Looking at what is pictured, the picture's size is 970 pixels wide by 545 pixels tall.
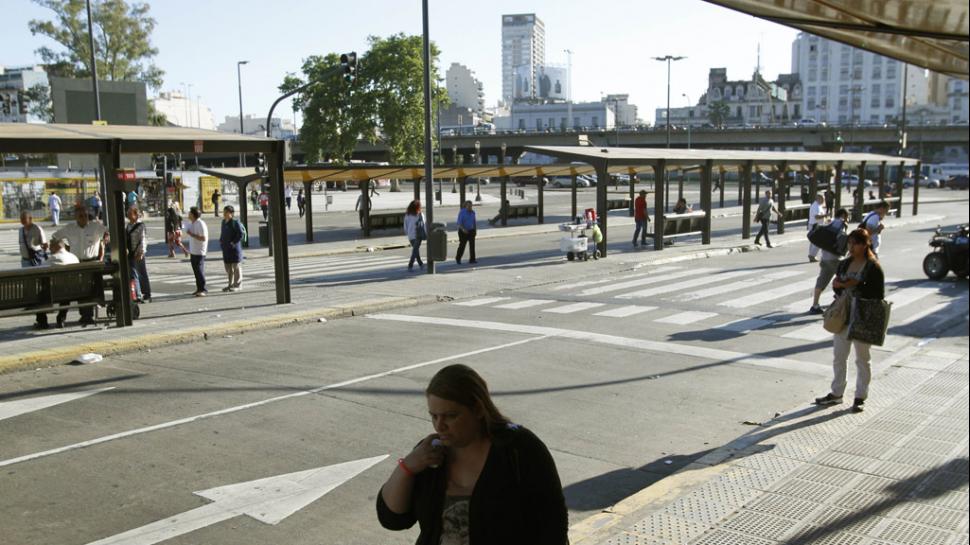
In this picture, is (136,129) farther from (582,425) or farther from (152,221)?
(152,221)

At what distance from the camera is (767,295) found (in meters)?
16.8

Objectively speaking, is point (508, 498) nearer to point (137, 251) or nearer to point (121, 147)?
point (121, 147)

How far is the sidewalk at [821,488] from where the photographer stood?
533 centimetres

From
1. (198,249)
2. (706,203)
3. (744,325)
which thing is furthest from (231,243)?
(706,203)

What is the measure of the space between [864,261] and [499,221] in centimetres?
3458

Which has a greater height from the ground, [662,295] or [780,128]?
[780,128]

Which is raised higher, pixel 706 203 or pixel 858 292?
pixel 706 203

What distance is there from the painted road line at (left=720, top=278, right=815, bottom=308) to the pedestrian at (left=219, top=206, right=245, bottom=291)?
32.3 ft

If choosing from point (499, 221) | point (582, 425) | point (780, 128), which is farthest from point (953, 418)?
point (780, 128)

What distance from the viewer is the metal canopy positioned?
3709mm

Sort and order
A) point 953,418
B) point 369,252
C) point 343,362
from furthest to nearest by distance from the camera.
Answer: point 369,252, point 343,362, point 953,418

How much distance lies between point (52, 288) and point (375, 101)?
237ft

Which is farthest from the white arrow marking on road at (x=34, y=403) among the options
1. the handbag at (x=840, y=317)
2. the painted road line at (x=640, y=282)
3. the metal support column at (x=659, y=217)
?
the metal support column at (x=659, y=217)

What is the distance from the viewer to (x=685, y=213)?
29.0 m
